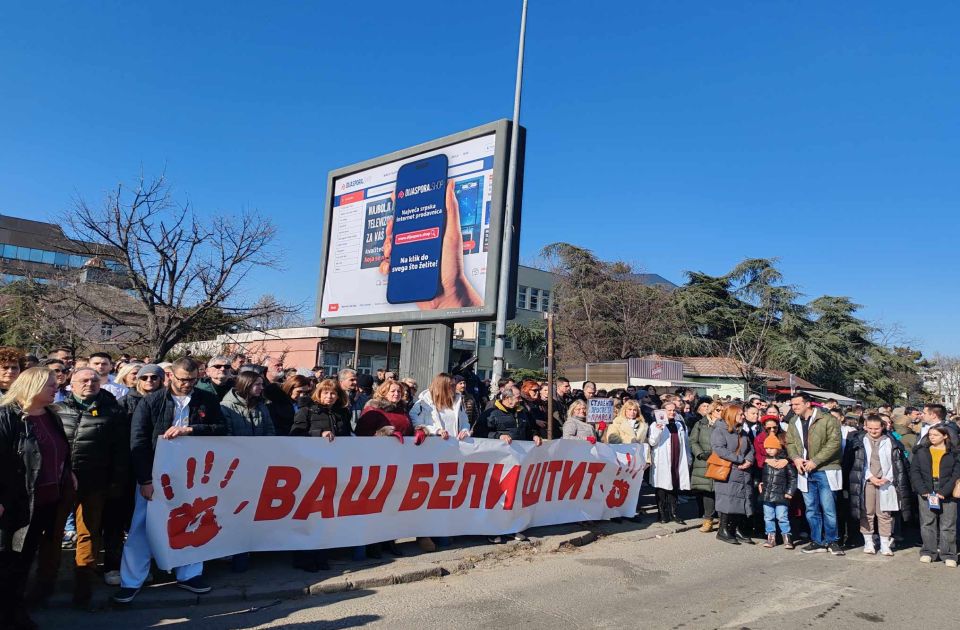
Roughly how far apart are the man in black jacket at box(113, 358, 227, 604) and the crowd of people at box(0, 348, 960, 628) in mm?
11

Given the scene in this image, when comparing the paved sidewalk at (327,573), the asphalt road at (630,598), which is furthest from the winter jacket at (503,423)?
the asphalt road at (630,598)

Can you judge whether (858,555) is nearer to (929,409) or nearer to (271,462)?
(929,409)

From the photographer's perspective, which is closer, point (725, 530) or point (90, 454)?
point (90, 454)

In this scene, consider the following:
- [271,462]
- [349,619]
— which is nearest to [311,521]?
[271,462]

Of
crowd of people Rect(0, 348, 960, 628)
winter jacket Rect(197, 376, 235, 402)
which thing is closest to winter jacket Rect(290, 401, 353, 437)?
crowd of people Rect(0, 348, 960, 628)

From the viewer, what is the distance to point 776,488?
8469 mm

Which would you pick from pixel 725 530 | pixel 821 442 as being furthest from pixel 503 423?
pixel 821 442

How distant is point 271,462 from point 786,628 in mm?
4448

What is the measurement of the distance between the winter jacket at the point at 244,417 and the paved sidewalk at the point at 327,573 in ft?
4.02

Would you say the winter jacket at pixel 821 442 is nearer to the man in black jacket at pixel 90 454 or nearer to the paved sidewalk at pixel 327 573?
the paved sidewalk at pixel 327 573

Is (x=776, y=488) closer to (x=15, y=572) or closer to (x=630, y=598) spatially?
(x=630, y=598)

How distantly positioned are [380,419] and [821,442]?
218 inches

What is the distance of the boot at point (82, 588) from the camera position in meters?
4.91

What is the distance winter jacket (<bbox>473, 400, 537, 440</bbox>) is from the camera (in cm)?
836
